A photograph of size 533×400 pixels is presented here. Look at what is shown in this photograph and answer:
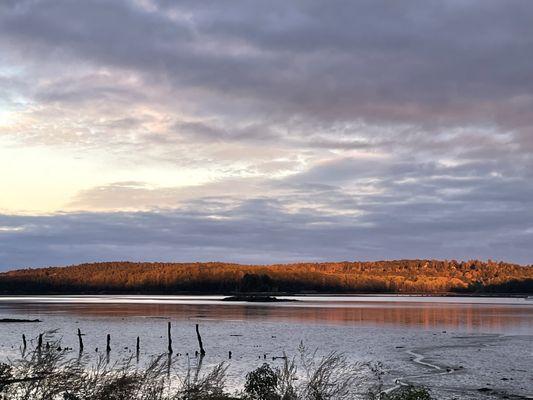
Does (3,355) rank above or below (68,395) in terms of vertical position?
below

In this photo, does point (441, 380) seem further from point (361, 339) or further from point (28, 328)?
point (28, 328)

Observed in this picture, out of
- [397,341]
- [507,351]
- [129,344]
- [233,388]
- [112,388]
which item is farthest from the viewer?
[397,341]

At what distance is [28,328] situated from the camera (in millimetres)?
100188

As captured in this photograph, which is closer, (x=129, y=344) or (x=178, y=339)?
(x=129, y=344)

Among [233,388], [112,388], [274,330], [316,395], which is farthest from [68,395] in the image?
[274,330]

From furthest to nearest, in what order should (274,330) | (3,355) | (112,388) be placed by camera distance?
1. (274,330)
2. (3,355)
3. (112,388)

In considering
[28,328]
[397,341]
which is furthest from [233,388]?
[28,328]

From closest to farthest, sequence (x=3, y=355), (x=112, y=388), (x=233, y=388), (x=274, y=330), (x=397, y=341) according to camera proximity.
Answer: (x=112, y=388) < (x=233, y=388) < (x=3, y=355) < (x=397, y=341) < (x=274, y=330)

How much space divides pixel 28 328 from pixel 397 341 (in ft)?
186

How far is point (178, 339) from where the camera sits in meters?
85.2

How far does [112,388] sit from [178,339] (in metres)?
70.9

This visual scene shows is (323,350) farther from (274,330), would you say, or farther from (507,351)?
(274,330)

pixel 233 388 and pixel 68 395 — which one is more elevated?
pixel 68 395

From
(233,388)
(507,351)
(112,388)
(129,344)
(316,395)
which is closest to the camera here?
(112,388)
